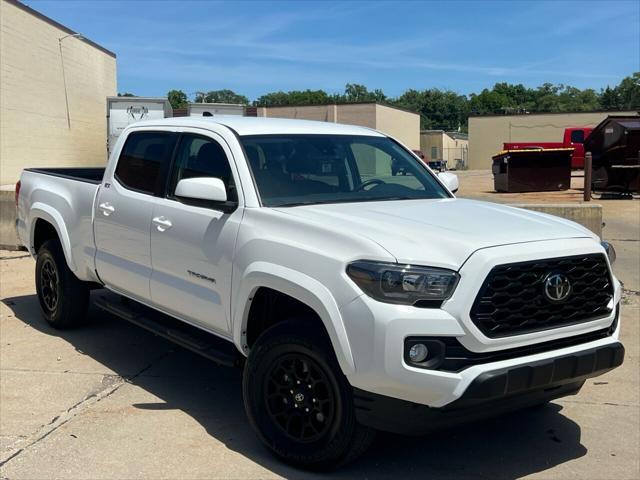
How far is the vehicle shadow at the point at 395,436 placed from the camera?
12.7 ft

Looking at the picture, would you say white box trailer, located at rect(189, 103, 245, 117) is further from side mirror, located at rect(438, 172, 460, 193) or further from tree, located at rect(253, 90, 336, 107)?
tree, located at rect(253, 90, 336, 107)

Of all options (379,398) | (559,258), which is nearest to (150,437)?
(379,398)

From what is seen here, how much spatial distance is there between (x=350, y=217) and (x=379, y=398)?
103cm

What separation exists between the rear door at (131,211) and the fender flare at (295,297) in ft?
3.84

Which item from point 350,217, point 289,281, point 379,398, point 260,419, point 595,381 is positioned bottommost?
point 595,381

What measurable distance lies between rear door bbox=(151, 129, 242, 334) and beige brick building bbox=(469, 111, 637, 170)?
52143mm

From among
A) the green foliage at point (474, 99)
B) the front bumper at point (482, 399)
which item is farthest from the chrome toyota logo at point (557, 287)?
the green foliage at point (474, 99)

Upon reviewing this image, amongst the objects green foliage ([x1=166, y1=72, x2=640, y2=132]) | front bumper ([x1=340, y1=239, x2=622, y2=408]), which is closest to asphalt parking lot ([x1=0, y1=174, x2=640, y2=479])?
front bumper ([x1=340, y1=239, x2=622, y2=408])

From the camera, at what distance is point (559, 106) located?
133m

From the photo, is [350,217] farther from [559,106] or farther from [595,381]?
[559,106]

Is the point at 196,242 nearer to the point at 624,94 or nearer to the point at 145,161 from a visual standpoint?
the point at 145,161

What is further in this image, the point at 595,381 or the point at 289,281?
the point at 595,381

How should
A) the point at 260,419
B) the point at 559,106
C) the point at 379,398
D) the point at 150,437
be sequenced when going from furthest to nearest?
the point at 559,106 < the point at 150,437 < the point at 260,419 < the point at 379,398

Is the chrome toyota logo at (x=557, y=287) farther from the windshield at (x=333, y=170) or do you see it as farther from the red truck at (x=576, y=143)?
the red truck at (x=576, y=143)
